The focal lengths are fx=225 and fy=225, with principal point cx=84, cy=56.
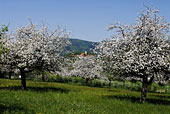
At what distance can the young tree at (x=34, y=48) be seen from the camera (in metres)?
24.1

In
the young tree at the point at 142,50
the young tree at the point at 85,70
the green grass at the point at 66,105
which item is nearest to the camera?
the green grass at the point at 66,105

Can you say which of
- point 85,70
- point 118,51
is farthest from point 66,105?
point 85,70

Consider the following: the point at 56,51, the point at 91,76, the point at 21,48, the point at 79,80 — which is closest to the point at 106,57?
the point at 56,51

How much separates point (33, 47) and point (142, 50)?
1162cm

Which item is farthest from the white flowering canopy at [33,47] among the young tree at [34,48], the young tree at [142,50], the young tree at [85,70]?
the young tree at [85,70]

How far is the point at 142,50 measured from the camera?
64.0ft

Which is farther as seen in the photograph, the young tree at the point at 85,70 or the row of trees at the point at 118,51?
the young tree at the point at 85,70

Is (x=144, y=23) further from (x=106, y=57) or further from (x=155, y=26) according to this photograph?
(x=106, y=57)

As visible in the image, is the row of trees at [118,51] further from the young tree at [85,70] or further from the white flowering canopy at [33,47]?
the young tree at [85,70]

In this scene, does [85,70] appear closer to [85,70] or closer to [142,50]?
[85,70]

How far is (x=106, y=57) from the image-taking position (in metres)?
21.8

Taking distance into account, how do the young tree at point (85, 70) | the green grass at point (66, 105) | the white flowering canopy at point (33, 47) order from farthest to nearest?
the young tree at point (85, 70) → the white flowering canopy at point (33, 47) → the green grass at point (66, 105)

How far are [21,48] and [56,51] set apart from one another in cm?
387

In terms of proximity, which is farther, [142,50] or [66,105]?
[142,50]
